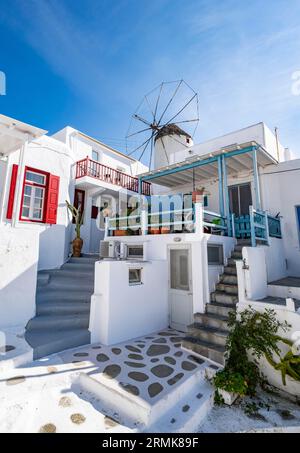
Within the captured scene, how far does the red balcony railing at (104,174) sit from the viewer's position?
11141mm

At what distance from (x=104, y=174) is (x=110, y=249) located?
5.34 meters

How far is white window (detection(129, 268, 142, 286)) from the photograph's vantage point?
6.28 metres

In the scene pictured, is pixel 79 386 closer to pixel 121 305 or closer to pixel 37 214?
pixel 121 305

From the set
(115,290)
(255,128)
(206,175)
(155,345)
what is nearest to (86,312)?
(115,290)

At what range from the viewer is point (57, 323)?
5648 mm

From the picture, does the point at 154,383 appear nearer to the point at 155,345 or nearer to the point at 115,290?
the point at 155,345

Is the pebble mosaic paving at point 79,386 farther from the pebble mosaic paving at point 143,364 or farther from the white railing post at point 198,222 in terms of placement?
the white railing post at point 198,222

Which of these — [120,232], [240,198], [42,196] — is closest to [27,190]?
[42,196]

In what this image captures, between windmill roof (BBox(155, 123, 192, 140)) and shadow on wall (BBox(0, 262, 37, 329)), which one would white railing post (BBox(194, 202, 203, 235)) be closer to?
shadow on wall (BBox(0, 262, 37, 329))

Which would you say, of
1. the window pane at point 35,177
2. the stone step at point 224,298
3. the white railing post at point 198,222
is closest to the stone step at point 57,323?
the stone step at point 224,298

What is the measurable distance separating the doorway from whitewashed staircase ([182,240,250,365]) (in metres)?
0.74

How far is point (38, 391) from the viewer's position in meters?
3.48

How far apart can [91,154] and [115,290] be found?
10226 mm

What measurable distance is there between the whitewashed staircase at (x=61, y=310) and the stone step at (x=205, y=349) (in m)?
2.55
